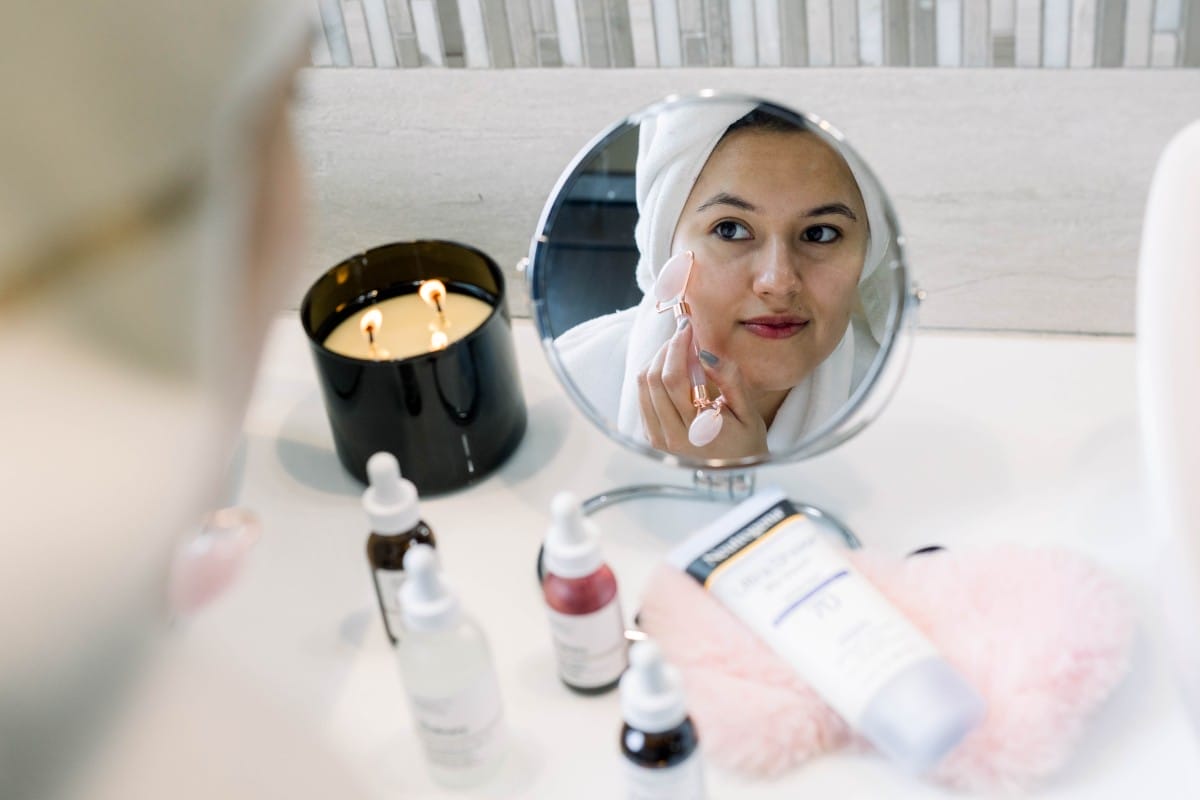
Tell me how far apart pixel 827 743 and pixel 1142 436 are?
0.20 meters

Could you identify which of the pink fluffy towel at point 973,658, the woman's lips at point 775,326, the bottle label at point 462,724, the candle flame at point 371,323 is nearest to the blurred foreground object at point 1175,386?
the pink fluffy towel at point 973,658

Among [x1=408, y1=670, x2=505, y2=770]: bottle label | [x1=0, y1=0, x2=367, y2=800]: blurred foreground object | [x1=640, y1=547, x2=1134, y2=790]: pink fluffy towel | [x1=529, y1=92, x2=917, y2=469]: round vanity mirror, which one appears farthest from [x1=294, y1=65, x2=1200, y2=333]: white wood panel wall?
[x1=0, y1=0, x2=367, y2=800]: blurred foreground object

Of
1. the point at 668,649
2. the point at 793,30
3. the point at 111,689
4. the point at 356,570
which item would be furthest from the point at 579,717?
the point at 111,689

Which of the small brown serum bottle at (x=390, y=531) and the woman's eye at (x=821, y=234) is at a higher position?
the woman's eye at (x=821, y=234)

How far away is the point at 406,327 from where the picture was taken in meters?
0.77

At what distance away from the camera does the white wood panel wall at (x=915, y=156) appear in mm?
724

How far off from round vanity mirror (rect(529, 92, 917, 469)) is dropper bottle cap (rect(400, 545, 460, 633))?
0.59 ft

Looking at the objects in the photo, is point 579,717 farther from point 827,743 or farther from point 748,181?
point 748,181

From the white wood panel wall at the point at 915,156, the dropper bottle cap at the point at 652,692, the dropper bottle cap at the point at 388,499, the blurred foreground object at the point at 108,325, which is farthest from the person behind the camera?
the white wood panel wall at the point at 915,156

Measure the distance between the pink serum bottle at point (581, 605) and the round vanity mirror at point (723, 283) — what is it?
0.11 metres

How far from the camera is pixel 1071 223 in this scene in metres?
0.76

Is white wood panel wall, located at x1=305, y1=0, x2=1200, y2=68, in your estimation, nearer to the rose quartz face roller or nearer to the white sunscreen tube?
the rose quartz face roller

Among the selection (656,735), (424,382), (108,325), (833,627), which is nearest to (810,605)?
(833,627)

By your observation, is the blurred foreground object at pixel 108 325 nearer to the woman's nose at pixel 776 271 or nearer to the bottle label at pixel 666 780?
the bottle label at pixel 666 780
